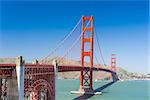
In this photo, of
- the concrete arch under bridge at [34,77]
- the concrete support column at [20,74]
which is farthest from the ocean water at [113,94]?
the concrete support column at [20,74]

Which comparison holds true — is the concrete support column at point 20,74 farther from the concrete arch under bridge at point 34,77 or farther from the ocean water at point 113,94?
the ocean water at point 113,94

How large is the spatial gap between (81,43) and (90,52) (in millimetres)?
1666

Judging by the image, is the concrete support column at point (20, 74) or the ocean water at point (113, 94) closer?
the concrete support column at point (20, 74)

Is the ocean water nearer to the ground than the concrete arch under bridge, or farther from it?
nearer to the ground

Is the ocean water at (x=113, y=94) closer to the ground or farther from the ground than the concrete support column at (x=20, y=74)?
closer to the ground

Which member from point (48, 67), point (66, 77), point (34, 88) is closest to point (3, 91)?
point (34, 88)

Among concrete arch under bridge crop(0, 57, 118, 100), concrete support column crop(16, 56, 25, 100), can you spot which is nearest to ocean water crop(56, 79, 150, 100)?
concrete arch under bridge crop(0, 57, 118, 100)

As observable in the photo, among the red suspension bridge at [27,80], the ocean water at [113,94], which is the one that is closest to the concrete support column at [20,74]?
the red suspension bridge at [27,80]

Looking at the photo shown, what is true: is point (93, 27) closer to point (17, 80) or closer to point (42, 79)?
point (42, 79)

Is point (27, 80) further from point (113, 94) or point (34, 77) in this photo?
point (113, 94)


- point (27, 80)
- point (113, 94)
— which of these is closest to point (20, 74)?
point (27, 80)

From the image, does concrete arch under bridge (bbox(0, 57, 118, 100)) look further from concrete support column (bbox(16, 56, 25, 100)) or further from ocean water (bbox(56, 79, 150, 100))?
ocean water (bbox(56, 79, 150, 100))

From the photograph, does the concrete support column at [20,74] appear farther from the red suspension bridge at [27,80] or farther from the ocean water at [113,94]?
the ocean water at [113,94]

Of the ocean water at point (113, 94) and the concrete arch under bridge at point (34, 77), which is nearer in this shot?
the concrete arch under bridge at point (34, 77)
